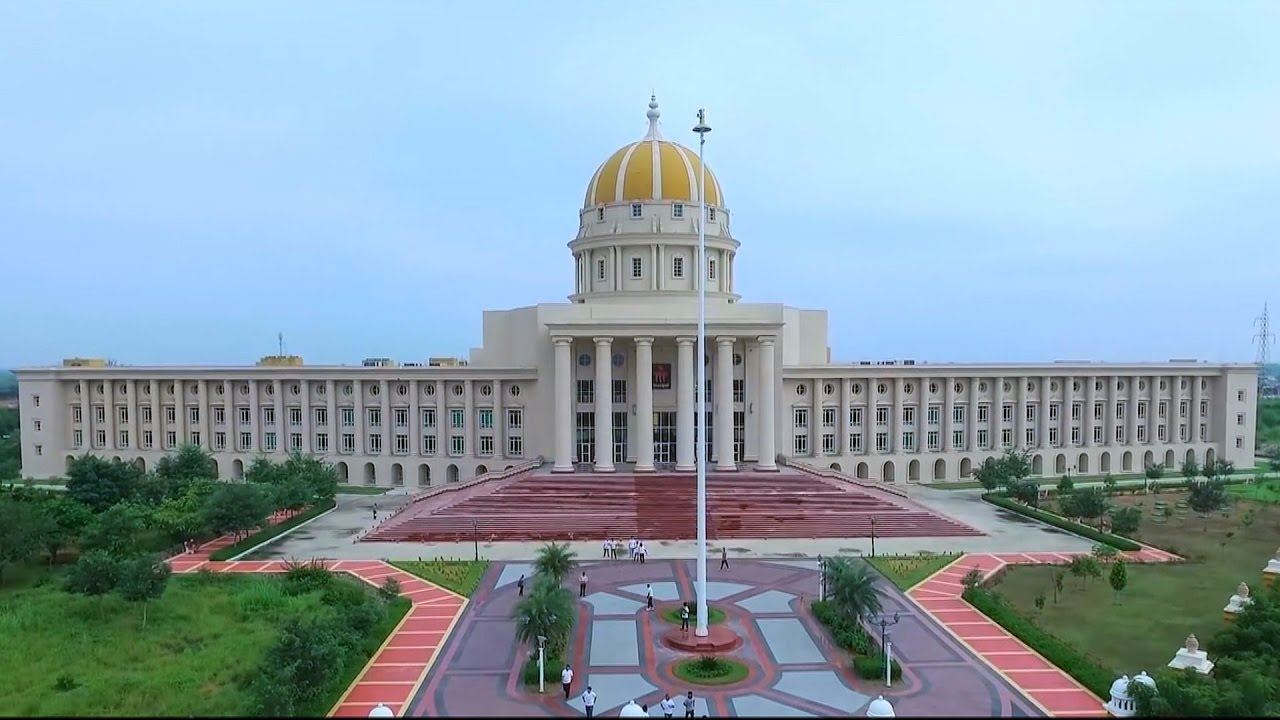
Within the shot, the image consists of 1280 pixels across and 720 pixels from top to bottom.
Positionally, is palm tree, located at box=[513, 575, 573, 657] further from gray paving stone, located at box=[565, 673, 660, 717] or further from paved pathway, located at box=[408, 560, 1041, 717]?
gray paving stone, located at box=[565, 673, 660, 717]

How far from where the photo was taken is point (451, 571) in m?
31.7

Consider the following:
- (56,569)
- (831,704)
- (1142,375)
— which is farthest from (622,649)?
(1142,375)

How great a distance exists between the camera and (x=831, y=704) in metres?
19.5

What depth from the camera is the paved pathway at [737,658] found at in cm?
1948

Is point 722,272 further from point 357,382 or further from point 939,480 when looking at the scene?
point 357,382

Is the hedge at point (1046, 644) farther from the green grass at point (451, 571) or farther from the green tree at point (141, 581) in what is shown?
the green tree at point (141, 581)

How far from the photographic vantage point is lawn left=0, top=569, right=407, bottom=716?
1914cm

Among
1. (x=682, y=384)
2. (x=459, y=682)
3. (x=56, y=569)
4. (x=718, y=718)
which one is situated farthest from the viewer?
(x=682, y=384)

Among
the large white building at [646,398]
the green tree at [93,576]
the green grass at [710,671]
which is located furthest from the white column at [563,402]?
the green grass at [710,671]

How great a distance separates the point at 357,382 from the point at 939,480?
44326 millimetres

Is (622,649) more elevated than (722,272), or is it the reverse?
(722,272)

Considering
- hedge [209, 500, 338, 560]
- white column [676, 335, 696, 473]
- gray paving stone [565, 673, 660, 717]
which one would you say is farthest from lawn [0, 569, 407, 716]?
white column [676, 335, 696, 473]

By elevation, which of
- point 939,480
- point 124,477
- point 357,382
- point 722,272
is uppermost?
point 722,272

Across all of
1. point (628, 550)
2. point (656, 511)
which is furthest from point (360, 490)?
point (628, 550)
